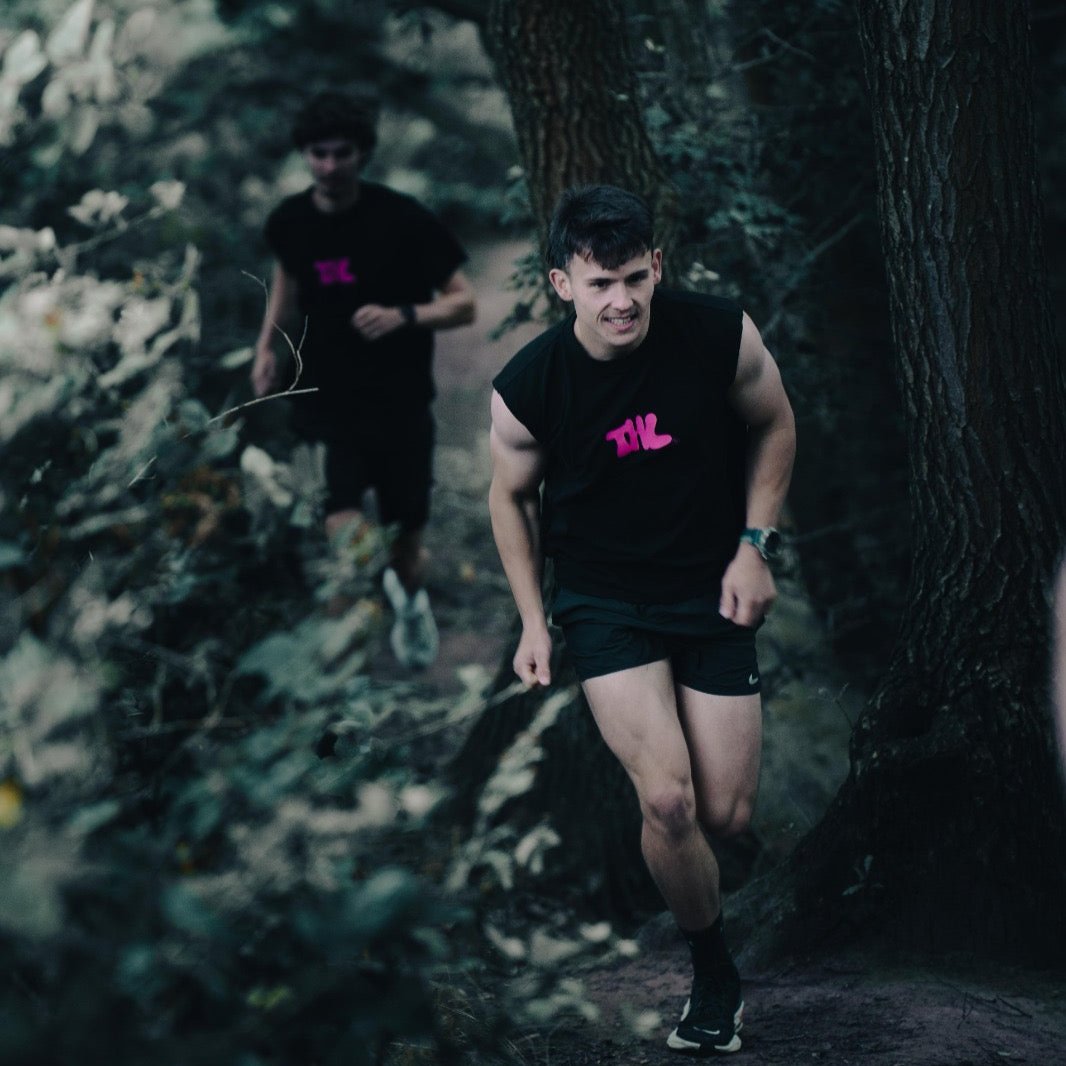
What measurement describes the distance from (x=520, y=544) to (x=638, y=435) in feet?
1.58

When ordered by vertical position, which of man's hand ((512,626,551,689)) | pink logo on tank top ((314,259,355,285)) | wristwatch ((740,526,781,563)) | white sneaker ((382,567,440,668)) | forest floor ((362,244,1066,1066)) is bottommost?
forest floor ((362,244,1066,1066))

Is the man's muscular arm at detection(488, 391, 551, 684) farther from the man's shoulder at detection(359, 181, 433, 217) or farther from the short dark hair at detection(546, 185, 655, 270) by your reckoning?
the man's shoulder at detection(359, 181, 433, 217)

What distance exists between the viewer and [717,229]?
6.05 m

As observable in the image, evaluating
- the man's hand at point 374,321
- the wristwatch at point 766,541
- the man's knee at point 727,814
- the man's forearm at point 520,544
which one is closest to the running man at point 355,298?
the man's hand at point 374,321

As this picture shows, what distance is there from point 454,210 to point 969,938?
37.9 feet

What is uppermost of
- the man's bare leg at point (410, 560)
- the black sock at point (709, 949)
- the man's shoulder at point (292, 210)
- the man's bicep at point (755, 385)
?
the man's shoulder at point (292, 210)

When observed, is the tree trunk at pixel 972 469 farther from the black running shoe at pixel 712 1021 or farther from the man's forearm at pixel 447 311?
the man's forearm at pixel 447 311

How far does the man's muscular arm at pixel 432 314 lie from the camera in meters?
6.21

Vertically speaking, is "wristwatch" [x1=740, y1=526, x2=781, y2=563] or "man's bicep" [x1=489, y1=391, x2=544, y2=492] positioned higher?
"man's bicep" [x1=489, y1=391, x2=544, y2=492]

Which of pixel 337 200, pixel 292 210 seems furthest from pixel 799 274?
pixel 292 210

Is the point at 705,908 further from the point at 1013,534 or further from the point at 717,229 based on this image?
the point at 717,229

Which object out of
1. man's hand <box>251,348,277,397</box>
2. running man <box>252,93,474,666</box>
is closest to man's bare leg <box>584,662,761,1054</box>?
running man <box>252,93,474,666</box>

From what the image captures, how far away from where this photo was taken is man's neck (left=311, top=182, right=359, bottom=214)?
6.45 meters

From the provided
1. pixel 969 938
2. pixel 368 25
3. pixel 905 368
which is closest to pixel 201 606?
pixel 905 368
